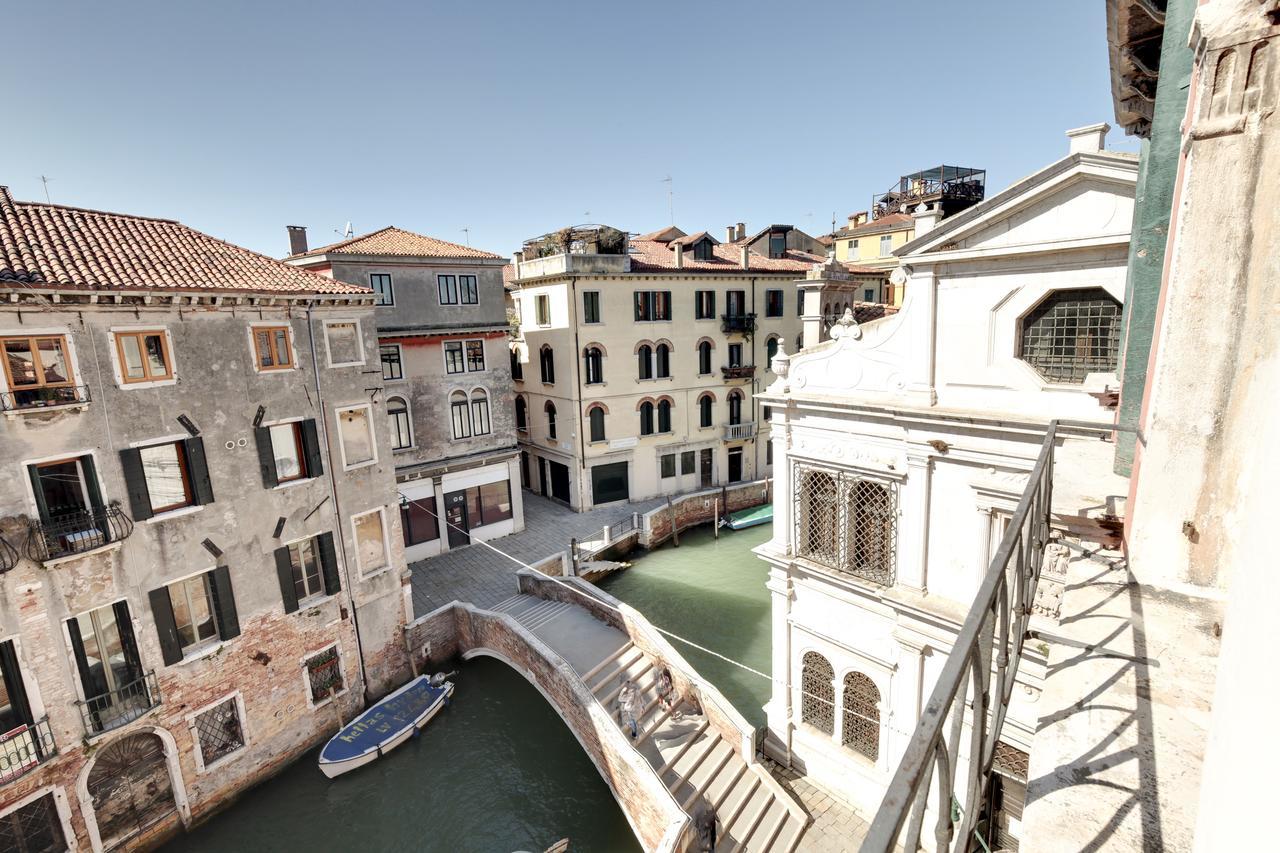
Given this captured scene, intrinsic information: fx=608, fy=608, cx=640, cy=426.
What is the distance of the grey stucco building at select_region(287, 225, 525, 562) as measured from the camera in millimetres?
19719

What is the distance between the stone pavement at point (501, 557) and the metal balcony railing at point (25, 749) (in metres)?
8.26

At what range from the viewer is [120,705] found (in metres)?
11.6

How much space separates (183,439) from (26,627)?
12.7ft

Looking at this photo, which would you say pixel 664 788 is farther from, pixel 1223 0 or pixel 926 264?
pixel 1223 0

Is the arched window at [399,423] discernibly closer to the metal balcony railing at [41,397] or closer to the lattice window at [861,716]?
the metal balcony railing at [41,397]

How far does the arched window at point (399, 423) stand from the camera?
20.2 metres

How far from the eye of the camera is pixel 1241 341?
9.50 feet

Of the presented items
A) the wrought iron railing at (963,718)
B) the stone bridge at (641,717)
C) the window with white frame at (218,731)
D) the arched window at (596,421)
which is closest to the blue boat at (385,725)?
the stone bridge at (641,717)

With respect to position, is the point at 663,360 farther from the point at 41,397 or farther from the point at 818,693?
the point at 41,397

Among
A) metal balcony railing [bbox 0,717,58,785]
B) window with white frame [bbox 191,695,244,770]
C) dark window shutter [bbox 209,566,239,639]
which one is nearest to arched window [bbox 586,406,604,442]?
dark window shutter [bbox 209,566,239,639]

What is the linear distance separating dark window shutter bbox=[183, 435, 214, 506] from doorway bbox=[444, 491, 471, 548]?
9679mm

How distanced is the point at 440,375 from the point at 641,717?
13.0 metres

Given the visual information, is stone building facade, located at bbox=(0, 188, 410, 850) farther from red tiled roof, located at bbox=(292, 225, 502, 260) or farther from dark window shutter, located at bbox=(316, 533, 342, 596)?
red tiled roof, located at bbox=(292, 225, 502, 260)

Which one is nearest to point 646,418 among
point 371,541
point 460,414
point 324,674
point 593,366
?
point 593,366
